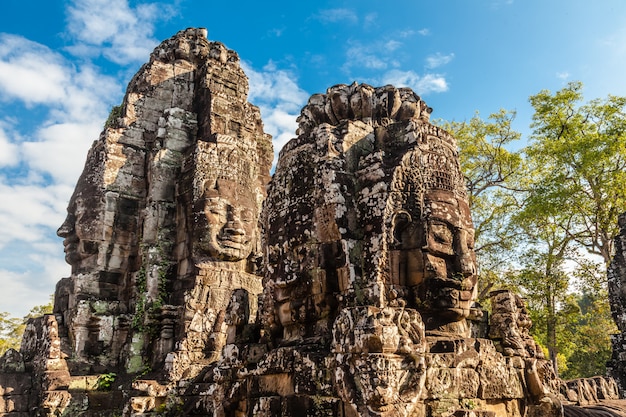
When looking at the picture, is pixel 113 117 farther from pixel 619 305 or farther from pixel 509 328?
pixel 619 305

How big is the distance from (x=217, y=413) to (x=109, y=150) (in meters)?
8.94

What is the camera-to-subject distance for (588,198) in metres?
17.9

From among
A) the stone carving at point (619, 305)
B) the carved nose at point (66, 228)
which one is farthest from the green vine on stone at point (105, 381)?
the stone carving at point (619, 305)

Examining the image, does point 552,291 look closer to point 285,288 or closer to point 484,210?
point 484,210

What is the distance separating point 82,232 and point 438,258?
30.6 feet

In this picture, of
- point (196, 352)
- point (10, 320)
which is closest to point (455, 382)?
point (196, 352)

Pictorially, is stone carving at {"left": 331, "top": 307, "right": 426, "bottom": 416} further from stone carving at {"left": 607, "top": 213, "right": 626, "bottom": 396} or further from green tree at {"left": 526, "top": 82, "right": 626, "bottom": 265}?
green tree at {"left": 526, "top": 82, "right": 626, "bottom": 265}

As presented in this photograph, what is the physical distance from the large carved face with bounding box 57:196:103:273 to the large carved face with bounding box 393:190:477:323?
8.90 m

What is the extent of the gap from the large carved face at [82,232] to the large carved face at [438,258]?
890cm

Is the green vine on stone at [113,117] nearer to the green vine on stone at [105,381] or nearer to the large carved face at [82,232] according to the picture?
the large carved face at [82,232]

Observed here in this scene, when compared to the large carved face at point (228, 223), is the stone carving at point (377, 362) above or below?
below

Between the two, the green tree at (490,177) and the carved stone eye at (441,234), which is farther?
the green tree at (490,177)

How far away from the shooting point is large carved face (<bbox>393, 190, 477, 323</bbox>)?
5102 millimetres

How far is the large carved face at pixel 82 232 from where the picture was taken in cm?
1203
